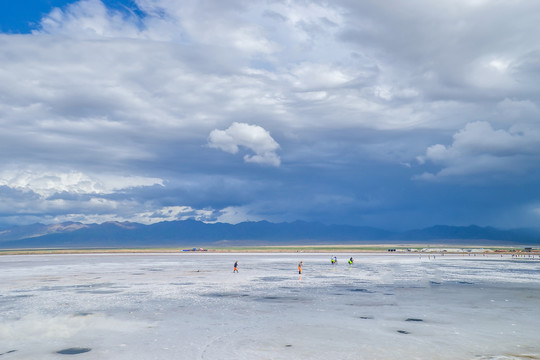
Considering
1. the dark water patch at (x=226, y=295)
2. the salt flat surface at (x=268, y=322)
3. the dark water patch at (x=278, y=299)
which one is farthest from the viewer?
the dark water patch at (x=226, y=295)

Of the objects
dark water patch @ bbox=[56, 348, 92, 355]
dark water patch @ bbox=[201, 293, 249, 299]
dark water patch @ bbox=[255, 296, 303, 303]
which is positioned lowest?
dark water patch @ bbox=[56, 348, 92, 355]

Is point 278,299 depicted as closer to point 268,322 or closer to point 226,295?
point 226,295

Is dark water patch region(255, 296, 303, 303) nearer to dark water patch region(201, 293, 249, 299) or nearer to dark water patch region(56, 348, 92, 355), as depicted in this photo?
dark water patch region(201, 293, 249, 299)

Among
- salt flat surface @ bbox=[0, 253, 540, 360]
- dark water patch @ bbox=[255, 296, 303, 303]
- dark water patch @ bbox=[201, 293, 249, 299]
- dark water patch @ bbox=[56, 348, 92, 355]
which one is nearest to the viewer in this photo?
dark water patch @ bbox=[56, 348, 92, 355]

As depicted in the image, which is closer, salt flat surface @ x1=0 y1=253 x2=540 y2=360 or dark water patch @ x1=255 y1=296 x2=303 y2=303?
salt flat surface @ x1=0 y1=253 x2=540 y2=360

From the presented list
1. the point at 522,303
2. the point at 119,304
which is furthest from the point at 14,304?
the point at 522,303

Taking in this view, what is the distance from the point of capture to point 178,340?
770 inches

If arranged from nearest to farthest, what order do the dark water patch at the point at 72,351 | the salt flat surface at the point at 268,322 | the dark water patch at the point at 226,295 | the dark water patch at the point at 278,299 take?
the dark water patch at the point at 72,351, the salt flat surface at the point at 268,322, the dark water patch at the point at 278,299, the dark water patch at the point at 226,295

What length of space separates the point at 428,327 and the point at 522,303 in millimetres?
13230

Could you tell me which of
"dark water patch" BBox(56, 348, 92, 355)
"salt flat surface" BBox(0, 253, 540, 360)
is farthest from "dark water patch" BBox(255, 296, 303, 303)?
"dark water patch" BBox(56, 348, 92, 355)

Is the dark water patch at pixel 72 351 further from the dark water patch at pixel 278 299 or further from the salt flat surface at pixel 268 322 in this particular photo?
the dark water patch at pixel 278 299

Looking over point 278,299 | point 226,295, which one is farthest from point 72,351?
point 226,295

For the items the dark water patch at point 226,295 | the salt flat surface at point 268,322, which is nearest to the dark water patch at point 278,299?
the salt flat surface at point 268,322

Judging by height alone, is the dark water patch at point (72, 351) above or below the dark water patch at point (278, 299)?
below
